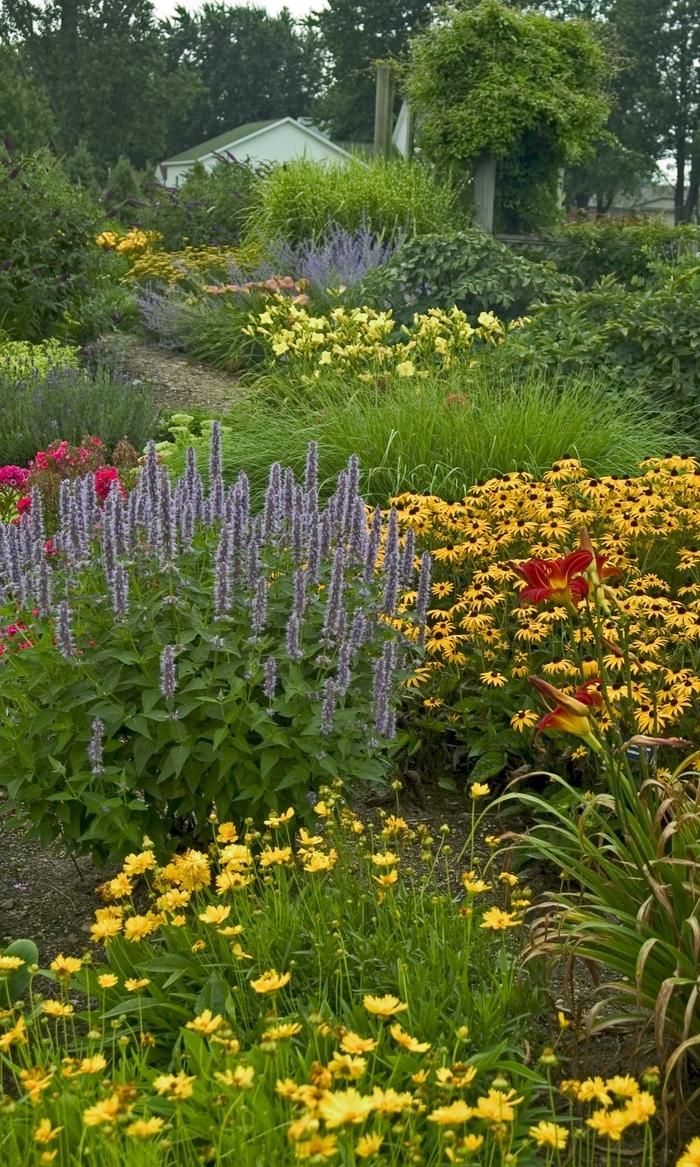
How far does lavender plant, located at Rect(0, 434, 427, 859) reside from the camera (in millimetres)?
3236

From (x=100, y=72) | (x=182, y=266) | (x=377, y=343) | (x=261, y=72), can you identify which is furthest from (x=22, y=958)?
(x=261, y=72)

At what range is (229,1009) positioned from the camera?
2496mm

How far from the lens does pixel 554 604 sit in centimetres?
390

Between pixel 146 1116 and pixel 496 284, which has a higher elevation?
pixel 496 284

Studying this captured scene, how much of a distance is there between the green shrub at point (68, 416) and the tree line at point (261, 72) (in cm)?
4051

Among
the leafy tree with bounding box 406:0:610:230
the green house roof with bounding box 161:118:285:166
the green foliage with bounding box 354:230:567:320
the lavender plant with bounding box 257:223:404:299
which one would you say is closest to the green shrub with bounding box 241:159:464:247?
the lavender plant with bounding box 257:223:404:299

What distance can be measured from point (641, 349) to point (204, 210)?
36.4 feet

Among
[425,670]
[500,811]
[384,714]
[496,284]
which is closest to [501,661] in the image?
[425,670]

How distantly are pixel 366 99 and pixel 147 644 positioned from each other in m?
54.3

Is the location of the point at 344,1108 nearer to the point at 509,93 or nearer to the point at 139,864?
the point at 139,864

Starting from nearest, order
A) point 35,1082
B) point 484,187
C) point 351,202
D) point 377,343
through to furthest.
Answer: point 35,1082 → point 377,343 → point 351,202 → point 484,187

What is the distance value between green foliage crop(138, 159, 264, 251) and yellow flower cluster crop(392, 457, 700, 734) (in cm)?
1270

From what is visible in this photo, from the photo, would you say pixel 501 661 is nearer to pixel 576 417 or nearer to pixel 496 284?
pixel 576 417

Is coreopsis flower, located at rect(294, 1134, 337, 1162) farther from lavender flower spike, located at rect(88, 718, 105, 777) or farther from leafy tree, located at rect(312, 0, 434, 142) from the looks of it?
leafy tree, located at rect(312, 0, 434, 142)
